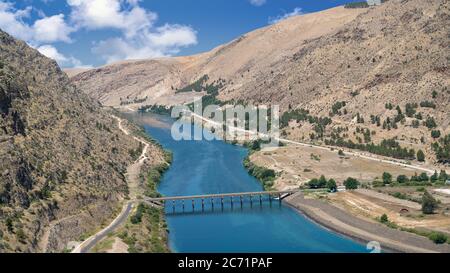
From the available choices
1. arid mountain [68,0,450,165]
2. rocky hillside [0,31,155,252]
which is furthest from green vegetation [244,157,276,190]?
arid mountain [68,0,450,165]

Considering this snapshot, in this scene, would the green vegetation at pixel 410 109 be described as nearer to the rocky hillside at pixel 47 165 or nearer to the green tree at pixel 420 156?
the green tree at pixel 420 156

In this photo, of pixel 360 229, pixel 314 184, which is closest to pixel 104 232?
pixel 360 229

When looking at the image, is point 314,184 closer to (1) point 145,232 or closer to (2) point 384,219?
(2) point 384,219

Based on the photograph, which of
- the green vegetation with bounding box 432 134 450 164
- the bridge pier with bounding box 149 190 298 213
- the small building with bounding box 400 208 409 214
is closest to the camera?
the small building with bounding box 400 208 409 214

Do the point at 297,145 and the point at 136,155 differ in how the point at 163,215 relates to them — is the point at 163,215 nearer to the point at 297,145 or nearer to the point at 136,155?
the point at 136,155

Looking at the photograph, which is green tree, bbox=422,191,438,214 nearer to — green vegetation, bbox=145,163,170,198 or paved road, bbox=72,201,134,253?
paved road, bbox=72,201,134,253

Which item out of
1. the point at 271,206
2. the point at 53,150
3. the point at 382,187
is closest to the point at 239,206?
the point at 271,206
